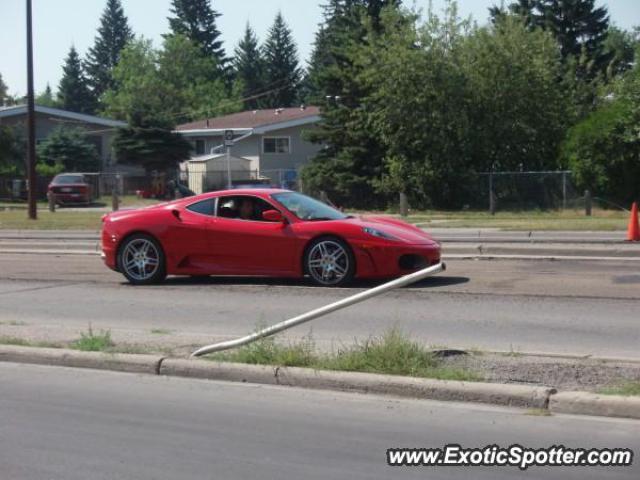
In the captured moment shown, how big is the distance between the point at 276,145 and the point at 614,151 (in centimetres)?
2599

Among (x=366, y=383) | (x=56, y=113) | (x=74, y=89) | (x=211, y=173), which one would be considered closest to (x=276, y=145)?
(x=211, y=173)

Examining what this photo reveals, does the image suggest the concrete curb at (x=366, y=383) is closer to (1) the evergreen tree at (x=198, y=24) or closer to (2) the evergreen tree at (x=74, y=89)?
(1) the evergreen tree at (x=198, y=24)

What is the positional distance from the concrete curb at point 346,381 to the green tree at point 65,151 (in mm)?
50922

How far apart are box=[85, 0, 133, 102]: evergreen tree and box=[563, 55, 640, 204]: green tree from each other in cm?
9795

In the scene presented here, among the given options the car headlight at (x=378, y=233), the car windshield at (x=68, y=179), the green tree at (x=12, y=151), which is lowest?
the car headlight at (x=378, y=233)

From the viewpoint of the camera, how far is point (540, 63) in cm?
3894

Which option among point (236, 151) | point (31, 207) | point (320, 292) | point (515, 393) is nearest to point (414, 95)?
point (31, 207)

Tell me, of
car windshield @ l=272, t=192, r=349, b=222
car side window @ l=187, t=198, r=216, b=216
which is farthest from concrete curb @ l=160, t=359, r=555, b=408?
car side window @ l=187, t=198, r=216, b=216

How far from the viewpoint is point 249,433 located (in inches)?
253

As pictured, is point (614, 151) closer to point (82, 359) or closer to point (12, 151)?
point (82, 359)

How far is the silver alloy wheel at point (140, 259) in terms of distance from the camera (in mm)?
13805

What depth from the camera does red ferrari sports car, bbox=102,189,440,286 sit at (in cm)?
1271

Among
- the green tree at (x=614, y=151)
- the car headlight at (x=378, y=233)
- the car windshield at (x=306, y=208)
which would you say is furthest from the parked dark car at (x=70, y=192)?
the car headlight at (x=378, y=233)

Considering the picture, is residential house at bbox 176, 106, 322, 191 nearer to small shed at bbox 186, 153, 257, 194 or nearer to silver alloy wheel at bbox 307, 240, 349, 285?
small shed at bbox 186, 153, 257, 194
